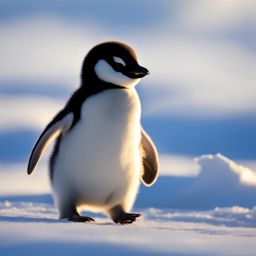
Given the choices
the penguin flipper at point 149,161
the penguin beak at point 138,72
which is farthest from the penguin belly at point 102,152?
the penguin flipper at point 149,161

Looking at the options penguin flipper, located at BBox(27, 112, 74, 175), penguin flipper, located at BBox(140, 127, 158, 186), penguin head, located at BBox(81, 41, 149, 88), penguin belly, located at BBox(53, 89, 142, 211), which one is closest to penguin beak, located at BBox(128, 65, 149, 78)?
penguin head, located at BBox(81, 41, 149, 88)

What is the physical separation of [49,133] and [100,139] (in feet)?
1.27

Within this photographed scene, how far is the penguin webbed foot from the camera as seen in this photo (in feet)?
15.0

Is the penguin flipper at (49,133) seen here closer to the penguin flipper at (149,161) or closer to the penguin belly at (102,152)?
the penguin belly at (102,152)

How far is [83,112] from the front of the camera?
4523 millimetres

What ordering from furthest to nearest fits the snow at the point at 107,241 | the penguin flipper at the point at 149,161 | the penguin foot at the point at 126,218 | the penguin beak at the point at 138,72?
the penguin flipper at the point at 149,161 < the penguin foot at the point at 126,218 < the penguin beak at the point at 138,72 < the snow at the point at 107,241

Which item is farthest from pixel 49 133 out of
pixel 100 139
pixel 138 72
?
pixel 138 72

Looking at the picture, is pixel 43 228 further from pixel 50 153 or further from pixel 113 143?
pixel 50 153

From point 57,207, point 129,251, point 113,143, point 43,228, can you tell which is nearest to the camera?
point 129,251

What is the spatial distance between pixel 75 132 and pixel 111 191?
0.47 metres

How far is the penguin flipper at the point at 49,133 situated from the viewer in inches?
181

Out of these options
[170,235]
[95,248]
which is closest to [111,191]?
[170,235]

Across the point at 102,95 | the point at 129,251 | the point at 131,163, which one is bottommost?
the point at 129,251

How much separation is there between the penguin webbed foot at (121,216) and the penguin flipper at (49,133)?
64 centimetres
